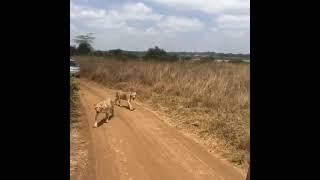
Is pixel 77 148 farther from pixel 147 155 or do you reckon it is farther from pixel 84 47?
pixel 84 47

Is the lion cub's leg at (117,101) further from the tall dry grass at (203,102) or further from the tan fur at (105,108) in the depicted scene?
the tan fur at (105,108)

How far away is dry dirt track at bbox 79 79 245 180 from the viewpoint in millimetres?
6961

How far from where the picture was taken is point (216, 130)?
10023 millimetres

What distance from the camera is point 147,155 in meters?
8.03

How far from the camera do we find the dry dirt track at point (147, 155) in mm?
6961

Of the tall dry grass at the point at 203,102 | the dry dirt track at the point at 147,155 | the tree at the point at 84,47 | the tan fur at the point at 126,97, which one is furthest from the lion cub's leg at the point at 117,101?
the tree at the point at 84,47

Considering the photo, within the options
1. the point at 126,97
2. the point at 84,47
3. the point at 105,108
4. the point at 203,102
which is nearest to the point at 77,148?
the point at 105,108

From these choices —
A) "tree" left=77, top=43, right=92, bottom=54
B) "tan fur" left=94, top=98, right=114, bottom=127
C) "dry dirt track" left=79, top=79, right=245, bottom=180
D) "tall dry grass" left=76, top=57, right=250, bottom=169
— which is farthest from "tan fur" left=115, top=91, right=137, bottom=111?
"tree" left=77, top=43, right=92, bottom=54

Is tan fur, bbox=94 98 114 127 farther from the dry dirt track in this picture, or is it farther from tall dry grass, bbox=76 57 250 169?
tall dry grass, bbox=76 57 250 169
